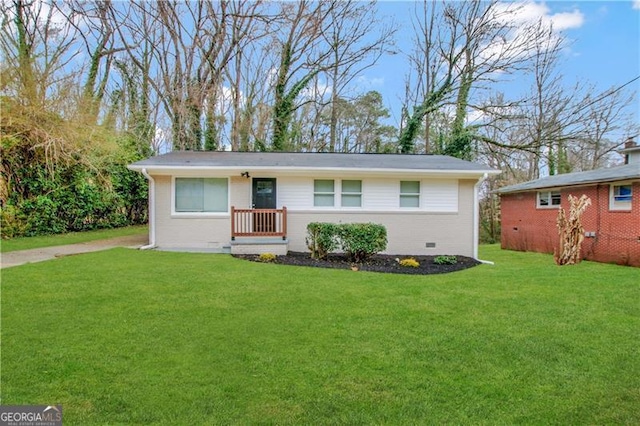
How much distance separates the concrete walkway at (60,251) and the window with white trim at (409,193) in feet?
25.3

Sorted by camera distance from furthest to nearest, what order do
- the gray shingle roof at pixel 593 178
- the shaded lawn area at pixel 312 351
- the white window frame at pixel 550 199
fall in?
the white window frame at pixel 550 199 → the gray shingle roof at pixel 593 178 → the shaded lawn area at pixel 312 351

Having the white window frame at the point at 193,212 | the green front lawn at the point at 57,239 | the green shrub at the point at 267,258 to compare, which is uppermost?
the white window frame at the point at 193,212

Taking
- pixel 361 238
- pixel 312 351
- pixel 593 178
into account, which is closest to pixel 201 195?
pixel 361 238

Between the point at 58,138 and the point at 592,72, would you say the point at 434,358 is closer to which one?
the point at 58,138

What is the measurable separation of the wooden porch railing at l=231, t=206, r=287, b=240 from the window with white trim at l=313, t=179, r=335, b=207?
3.93 ft

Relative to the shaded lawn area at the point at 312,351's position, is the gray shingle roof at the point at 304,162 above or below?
above

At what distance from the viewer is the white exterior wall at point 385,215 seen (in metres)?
10.4

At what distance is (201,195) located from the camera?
1046cm

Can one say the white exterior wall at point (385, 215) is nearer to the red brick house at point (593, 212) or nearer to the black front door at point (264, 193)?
the black front door at point (264, 193)

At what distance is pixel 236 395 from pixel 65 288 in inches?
166

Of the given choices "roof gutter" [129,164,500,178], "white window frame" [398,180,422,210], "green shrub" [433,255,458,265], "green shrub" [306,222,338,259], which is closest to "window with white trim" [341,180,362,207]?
"roof gutter" [129,164,500,178]

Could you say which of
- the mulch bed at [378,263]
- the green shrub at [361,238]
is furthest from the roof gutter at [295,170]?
the mulch bed at [378,263]

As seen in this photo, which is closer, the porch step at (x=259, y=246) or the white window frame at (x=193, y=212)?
the porch step at (x=259, y=246)

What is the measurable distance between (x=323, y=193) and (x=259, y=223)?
2.09 m
